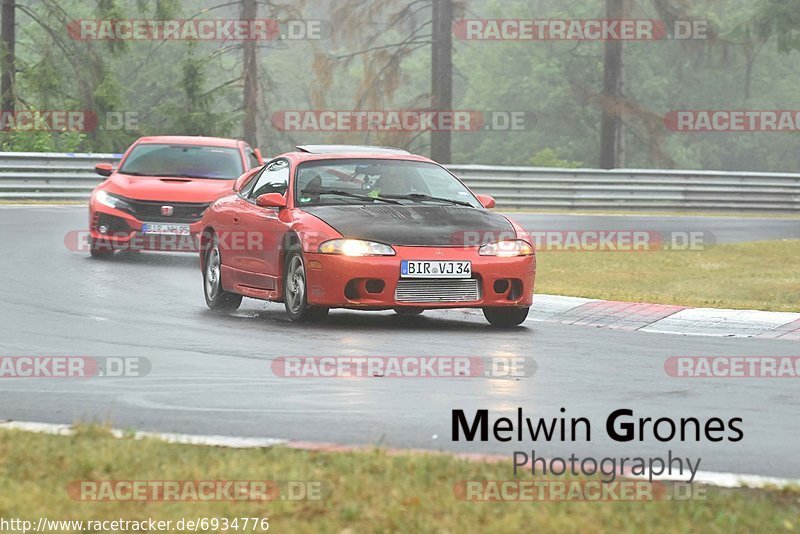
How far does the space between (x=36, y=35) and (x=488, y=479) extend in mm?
60089

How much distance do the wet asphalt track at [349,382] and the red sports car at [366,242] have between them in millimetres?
285

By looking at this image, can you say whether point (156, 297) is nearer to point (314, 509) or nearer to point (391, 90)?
point (314, 509)

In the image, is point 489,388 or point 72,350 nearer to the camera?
point 489,388

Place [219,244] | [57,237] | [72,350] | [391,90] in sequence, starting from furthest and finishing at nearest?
[391,90] < [57,237] < [219,244] < [72,350]

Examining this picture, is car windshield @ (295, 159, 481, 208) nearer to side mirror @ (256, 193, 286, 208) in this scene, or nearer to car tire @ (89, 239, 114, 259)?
side mirror @ (256, 193, 286, 208)

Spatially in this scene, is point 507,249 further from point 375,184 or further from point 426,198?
point 375,184

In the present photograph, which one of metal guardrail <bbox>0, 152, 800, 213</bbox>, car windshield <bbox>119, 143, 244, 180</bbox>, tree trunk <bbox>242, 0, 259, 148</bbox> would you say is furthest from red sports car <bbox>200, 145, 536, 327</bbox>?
tree trunk <bbox>242, 0, 259, 148</bbox>

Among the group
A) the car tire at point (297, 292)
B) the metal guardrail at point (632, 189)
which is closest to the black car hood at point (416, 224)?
the car tire at point (297, 292)

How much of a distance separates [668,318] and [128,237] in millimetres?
7823

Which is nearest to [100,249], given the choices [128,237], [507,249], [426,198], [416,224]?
[128,237]

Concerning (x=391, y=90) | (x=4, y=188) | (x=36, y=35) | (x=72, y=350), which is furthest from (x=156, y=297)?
(x=36, y=35)

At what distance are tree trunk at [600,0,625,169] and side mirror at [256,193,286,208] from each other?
27.9m

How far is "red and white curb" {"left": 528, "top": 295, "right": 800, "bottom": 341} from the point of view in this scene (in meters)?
12.6

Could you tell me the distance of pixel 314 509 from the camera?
570 centimetres
